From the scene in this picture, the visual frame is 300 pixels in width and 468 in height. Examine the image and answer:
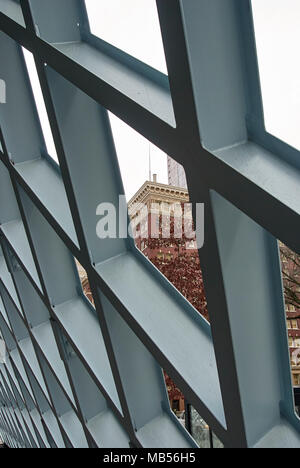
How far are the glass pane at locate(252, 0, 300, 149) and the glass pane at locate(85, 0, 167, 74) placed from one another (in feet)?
2.84

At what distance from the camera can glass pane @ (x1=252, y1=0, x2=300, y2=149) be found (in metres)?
2.13

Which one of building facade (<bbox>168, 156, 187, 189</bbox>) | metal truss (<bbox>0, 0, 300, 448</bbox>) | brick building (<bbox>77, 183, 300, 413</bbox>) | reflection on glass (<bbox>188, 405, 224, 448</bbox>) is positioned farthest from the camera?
reflection on glass (<bbox>188, 405, 224, 448</bbox>)

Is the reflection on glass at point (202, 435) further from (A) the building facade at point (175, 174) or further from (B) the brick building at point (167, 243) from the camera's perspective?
(A) the building facade at point (175, 174)

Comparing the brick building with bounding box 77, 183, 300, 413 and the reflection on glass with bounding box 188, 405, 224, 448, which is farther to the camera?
the reflection on glass with bounding box 188, 405, 224, 448

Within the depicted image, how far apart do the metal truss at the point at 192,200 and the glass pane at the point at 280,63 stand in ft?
0.25

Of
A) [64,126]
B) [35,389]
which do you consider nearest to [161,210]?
[64,126]

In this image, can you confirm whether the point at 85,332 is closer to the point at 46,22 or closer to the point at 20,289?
the point at 20,289

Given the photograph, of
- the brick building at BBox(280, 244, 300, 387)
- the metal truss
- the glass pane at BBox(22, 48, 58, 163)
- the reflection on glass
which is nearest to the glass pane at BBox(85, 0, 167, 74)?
the metal truss

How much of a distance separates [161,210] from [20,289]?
638 cm

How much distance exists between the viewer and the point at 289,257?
3.08 metres

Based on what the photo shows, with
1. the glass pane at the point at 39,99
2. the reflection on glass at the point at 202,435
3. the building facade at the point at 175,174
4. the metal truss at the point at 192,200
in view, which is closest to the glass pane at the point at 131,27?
the metal truss at the point at 192,200

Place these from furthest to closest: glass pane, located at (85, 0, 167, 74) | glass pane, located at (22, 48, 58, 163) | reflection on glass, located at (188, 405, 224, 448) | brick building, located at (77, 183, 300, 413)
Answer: glass pane, located at (22, 48, 58, 163) → reflection on glass, located at (188, 405, 224, 448) → brick building, located at (77, 183, 300, 413) → glass pane, located at (85, 0, 167, 74)

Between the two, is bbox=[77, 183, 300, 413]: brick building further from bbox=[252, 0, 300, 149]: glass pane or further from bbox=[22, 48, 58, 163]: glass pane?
bbox=[22, 48, 58, 163]: glass pane

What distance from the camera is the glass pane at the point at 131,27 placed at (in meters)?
3.05
